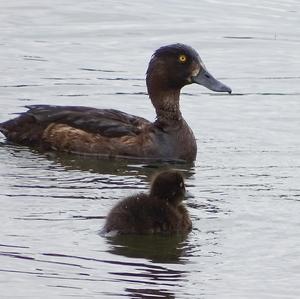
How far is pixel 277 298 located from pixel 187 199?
2.83 metres

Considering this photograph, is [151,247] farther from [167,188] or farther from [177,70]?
[177,70]

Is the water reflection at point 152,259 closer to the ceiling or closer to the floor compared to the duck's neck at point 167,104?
closer to the floor

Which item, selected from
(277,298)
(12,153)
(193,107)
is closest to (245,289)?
(277,298)

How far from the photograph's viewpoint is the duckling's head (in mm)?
11914

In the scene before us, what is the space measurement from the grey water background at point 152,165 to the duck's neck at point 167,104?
449 millimetres

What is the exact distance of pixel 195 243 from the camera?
1157 centimetres

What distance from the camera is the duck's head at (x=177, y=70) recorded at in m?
15.7

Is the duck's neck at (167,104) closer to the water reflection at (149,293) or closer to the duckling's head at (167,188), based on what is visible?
the duckling's head at (167,188)

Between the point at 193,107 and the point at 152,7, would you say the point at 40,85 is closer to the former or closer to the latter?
the point at 193,107

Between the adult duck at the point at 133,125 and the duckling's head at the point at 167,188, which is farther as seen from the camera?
the adult duck at the point at 133,125

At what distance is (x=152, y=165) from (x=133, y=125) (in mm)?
555

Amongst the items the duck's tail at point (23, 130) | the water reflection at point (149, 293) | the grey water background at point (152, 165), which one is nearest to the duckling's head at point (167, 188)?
the grey water background at point (152, 165)

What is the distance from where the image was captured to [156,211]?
11680 millimetres

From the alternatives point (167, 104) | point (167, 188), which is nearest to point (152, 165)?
point (167, 104)
